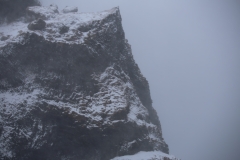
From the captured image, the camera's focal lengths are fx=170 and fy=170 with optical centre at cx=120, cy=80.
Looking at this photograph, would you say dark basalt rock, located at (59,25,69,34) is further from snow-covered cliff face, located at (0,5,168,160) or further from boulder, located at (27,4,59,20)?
boulder, located at (27,4,59,20)

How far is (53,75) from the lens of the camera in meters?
16.2

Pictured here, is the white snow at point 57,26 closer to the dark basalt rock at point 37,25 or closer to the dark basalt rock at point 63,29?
the dark basalt rock at point 63,29

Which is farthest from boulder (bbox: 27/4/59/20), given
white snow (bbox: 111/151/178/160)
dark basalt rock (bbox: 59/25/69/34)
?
white snow (bbox: 111/151/178/160)

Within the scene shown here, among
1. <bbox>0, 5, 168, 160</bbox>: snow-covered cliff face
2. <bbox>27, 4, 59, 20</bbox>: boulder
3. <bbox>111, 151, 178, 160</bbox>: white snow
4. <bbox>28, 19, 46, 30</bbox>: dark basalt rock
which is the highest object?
<bbox>27, 4, 59, 20</bbox>: boulder

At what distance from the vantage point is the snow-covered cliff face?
555 inches

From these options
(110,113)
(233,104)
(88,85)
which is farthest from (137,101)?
(233,104)

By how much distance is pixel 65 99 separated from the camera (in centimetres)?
1538

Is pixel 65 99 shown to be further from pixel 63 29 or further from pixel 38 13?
pixel 38 13

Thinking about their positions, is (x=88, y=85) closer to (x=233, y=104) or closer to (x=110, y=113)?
(x=110, y=113)

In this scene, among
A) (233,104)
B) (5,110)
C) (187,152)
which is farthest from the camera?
(233,104)

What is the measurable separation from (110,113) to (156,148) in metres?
6.53

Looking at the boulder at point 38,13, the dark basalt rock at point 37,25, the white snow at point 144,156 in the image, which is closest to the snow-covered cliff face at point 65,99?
the dark basalt rock at point 37,25

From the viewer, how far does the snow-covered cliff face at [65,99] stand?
14.1 meters

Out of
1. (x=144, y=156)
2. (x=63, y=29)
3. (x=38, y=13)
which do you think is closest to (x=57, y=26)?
Result: (x=63, y=29)
